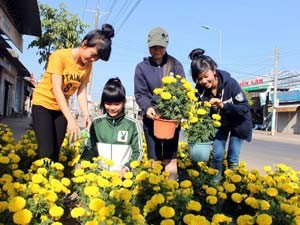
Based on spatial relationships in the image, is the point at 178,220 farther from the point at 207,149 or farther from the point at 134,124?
the point at 207,149

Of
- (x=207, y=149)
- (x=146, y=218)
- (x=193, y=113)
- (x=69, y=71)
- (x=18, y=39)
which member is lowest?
(x=146, y=218)

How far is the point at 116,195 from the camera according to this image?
2.68 metres

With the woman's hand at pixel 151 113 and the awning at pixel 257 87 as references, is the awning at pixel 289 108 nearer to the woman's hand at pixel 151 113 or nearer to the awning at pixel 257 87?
the awning at pixel 257 87

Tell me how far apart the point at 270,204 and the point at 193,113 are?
3.90 ft

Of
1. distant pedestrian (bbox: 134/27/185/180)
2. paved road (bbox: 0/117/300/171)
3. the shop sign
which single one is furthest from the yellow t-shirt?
the shop sign

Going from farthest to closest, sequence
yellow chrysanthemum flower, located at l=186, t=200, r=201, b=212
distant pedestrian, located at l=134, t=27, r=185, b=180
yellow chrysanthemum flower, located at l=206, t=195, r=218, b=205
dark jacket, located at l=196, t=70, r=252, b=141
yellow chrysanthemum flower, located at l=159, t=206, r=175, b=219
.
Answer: dark jacket, located at l=196, t=70, r=252, b=141
distant pedestrian, located at l=134, t=27, r=185, b=180
yellow chrysanthemum flower, located at l=206, t=195, r=218, b=205
yellow chrysanthemum flower, located at l=186, t=200, r=201, b=212
yellow chrysanthemum flower, located at l=159, t=206, r=175, b=219

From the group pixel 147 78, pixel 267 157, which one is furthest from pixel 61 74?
pixel 267 157

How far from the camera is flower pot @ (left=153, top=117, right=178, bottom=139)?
11.7 ft

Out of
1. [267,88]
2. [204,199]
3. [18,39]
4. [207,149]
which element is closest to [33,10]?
[18,39]

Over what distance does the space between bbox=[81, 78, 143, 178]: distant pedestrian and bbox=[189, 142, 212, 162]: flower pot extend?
3.40ft

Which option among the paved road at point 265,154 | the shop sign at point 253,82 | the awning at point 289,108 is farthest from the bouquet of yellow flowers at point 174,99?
the shop sign at point 253,82

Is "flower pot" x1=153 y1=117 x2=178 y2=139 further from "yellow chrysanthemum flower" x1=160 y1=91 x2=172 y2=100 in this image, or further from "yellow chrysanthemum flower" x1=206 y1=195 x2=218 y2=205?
"yellow chrysanthemum flower" x1=206 y1=195 x2=218 y2=205

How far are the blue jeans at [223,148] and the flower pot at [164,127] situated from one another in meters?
1.01

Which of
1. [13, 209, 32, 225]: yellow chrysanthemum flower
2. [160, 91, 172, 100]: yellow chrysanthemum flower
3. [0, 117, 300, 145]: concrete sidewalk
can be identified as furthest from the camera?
[0, 117, 300, 145]: concrete sidewalk
